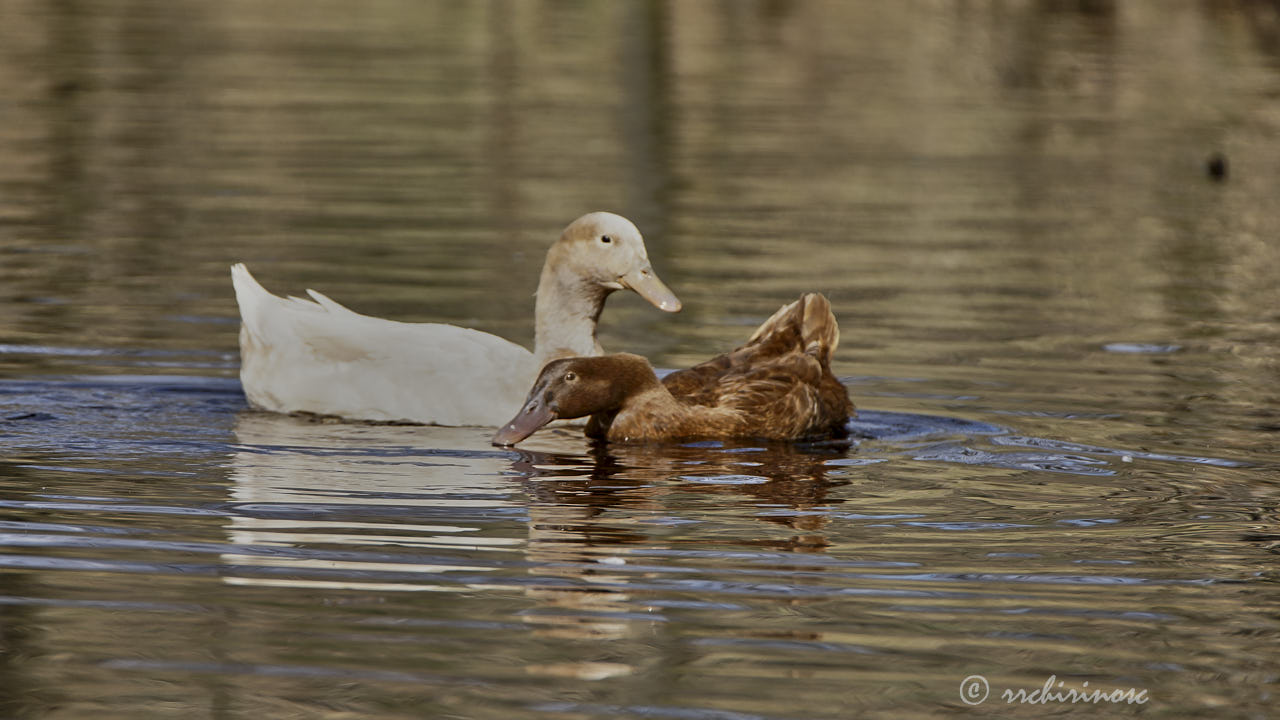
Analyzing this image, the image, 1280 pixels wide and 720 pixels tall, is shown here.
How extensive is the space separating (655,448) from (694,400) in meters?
0.52

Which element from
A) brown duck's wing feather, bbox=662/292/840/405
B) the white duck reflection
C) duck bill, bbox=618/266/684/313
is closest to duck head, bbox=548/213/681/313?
duck bill, bbox=618/266/684/313

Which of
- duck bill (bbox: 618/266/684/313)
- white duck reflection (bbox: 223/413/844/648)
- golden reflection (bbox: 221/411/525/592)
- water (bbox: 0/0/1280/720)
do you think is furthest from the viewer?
duck bill (bbox: 618/266/684/313)

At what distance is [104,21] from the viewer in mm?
43250

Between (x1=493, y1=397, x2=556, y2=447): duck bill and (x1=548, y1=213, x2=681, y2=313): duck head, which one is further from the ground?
(x1=548, y1=213, x2=681, y2=313): duck head

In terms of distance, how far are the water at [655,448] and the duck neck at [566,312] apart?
825 millimetres

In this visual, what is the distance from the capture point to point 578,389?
10.7m

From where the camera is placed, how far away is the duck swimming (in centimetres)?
1064

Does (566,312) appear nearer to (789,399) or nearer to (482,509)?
(789,399)

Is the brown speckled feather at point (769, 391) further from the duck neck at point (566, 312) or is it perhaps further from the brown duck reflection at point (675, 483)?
the duck neck at point (566, 312)

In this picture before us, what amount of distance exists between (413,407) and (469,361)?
0.37m

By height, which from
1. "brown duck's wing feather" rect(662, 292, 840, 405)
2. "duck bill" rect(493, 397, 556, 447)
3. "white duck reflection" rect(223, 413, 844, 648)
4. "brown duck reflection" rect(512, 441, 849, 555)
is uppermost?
"brown duck's wing feather" rect(662, 292, 840, 405)

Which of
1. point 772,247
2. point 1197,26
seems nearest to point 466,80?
point 772,247

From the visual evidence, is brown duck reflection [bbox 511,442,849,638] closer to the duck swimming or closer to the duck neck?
the duck swimming

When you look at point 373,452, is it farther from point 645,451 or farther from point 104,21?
point 104,21
